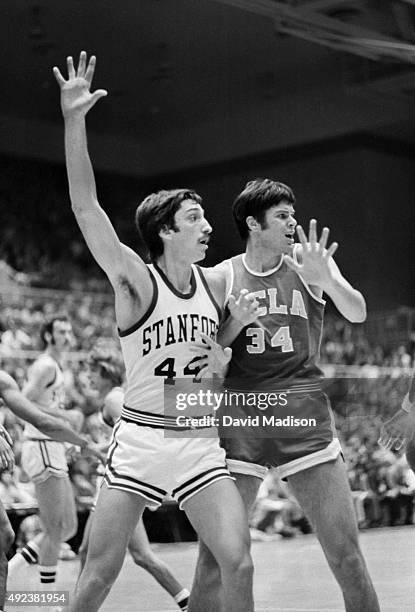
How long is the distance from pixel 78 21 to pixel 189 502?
16.3 metres

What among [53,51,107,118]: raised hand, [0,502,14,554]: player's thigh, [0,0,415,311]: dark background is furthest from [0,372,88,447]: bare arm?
[0,0,415,311]: dark background

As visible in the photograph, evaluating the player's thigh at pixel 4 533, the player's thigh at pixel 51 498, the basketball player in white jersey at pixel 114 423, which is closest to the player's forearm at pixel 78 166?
the player's thigh at pixel 4 533

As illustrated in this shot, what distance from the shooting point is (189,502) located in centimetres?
458

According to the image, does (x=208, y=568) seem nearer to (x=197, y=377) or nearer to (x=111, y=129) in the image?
(x=197, y=377)

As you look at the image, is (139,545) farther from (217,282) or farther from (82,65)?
(82,65)

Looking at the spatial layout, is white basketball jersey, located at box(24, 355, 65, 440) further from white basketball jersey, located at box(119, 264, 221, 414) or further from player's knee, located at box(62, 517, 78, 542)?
white basketball jersey, located at box(119, 264, 221, 414)

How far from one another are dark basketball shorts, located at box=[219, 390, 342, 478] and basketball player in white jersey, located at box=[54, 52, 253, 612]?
1.20 ft

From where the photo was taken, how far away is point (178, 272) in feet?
16.0

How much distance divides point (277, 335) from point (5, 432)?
1.43 metres

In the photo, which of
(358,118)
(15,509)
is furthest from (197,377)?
(358,118)

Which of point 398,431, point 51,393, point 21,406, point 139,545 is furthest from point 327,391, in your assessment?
point 398,431

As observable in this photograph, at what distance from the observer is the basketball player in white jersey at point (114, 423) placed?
6961mm

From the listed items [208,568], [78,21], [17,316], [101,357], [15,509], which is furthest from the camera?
[78,21]

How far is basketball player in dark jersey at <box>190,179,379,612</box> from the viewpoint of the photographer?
4.87 meters
